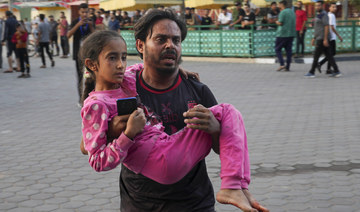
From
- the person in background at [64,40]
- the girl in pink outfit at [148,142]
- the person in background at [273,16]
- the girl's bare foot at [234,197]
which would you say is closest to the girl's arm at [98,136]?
the girl in pink outfit at [148,142]

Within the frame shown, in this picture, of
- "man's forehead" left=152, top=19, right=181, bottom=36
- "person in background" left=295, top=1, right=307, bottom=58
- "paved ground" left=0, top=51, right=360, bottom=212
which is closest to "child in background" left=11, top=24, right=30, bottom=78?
"paved ground" left=0, top=51, right=360, bottom=212

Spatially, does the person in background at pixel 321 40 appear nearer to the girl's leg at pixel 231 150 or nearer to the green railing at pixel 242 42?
the green railing at pixel 242 42

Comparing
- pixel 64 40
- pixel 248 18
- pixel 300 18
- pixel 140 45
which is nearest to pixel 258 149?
pixel 140 45

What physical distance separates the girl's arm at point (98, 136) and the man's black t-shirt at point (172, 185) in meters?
0.29

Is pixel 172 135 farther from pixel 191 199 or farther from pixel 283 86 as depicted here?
pixel 283 86

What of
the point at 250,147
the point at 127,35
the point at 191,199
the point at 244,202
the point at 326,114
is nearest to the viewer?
the point at 244,202

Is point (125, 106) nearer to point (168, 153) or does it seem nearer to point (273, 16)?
point (168, 153)

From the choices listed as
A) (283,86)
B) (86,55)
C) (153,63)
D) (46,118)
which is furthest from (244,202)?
(283,86)

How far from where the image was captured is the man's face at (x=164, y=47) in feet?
7.56

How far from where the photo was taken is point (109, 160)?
6.76 feet

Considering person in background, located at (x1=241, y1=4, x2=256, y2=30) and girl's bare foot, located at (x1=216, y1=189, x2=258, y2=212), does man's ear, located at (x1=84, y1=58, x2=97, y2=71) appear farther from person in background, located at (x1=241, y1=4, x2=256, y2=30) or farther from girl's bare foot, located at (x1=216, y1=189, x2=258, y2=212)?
person in background, located at (x1=241, y1=4, x2=256, y2=30)

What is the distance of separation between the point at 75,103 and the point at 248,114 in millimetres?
3694

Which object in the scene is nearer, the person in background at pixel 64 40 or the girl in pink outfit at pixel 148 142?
the girl in pink outfit at pixel 148 142

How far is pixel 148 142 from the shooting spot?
2141mm
